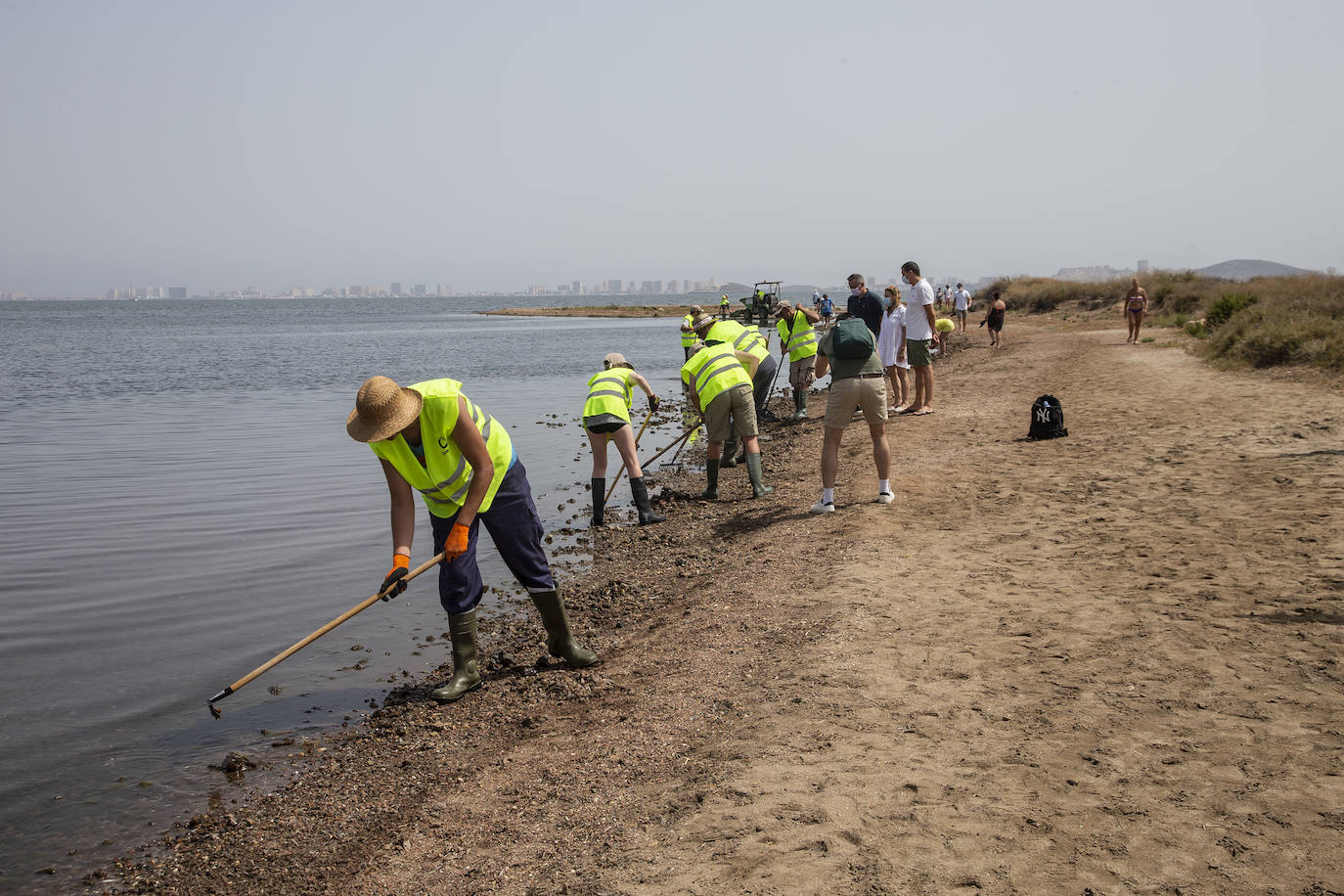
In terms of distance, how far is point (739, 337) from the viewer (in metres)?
11.0

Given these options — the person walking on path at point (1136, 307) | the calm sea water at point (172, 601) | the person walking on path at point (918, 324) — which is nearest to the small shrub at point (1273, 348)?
the person walking on path at point (918, 324)

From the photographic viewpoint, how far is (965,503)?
25.7ft

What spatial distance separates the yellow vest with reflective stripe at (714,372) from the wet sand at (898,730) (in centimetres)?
191

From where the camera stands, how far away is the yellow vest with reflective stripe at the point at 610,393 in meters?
8.83

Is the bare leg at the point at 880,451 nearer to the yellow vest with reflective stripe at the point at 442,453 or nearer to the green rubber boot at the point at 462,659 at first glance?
the yellow vest with reflective stripe at the point at 442,453

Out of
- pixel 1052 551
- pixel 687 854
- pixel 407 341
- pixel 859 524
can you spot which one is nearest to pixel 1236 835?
pixel 687 854

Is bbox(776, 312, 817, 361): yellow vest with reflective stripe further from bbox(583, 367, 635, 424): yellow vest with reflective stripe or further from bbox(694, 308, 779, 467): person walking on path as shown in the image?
bbox(583, 367, 635, 424): yellow vest with reflective stripe

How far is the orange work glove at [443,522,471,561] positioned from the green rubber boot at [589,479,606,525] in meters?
4.56

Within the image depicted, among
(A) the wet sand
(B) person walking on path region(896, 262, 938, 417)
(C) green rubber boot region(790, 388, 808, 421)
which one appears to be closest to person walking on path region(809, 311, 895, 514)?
(A) the wet sand

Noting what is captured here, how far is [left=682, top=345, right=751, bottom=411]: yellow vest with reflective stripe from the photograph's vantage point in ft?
30.0

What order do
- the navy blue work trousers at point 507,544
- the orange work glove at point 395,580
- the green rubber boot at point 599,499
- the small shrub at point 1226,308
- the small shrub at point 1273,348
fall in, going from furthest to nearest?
1. the small shrub at point 1226,308
2. the small shrub at point 1273,348
3. the green rubber boot at point 599,499
4. the navy blue work trousers at point 507,544
5. the orange work glove at point 395,580

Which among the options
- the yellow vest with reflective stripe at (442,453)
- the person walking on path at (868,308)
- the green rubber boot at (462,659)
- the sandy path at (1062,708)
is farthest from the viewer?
the person walking on path at (868,308)

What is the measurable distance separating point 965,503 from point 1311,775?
461 centimetres

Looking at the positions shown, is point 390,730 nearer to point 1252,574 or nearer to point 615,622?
point 615,622
